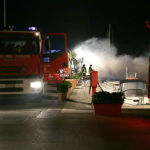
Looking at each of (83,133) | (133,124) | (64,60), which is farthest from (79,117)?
(64,60)

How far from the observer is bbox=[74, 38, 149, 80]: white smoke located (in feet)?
203

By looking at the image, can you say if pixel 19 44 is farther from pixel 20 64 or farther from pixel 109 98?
pixel 109 98

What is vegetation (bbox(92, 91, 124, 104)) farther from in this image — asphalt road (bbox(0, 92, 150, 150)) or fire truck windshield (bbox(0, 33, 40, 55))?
fire truck windshield (bbox(0, 33, 40, 55))

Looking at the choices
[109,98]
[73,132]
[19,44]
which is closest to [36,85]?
[19,44]

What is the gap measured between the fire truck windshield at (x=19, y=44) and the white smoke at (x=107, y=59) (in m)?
45.1

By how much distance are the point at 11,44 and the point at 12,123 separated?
615cm

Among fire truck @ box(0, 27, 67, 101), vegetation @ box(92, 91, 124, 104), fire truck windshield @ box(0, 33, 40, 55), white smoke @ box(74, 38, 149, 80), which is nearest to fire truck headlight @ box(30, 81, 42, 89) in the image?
fire truck @ box(0, 27, 67, 101)

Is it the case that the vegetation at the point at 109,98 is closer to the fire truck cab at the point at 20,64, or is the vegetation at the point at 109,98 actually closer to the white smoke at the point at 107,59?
the fire truck cab at the point at 20,64

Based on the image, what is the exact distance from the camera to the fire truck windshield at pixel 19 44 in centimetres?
1557

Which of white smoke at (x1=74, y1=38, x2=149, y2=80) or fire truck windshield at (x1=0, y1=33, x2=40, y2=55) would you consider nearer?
fire truck windshield at (x1=0, y1=33, x2=40, y2=55)

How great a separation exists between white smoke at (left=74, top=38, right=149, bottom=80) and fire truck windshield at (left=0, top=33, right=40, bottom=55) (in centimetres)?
4508

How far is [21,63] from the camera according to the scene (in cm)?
1550

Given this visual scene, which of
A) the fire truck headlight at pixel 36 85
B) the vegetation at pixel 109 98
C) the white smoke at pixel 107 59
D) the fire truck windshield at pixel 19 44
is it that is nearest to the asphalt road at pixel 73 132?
the vegetation at pixel 109 98

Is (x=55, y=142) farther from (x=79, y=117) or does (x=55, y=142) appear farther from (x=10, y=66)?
(x=10, y=66)
